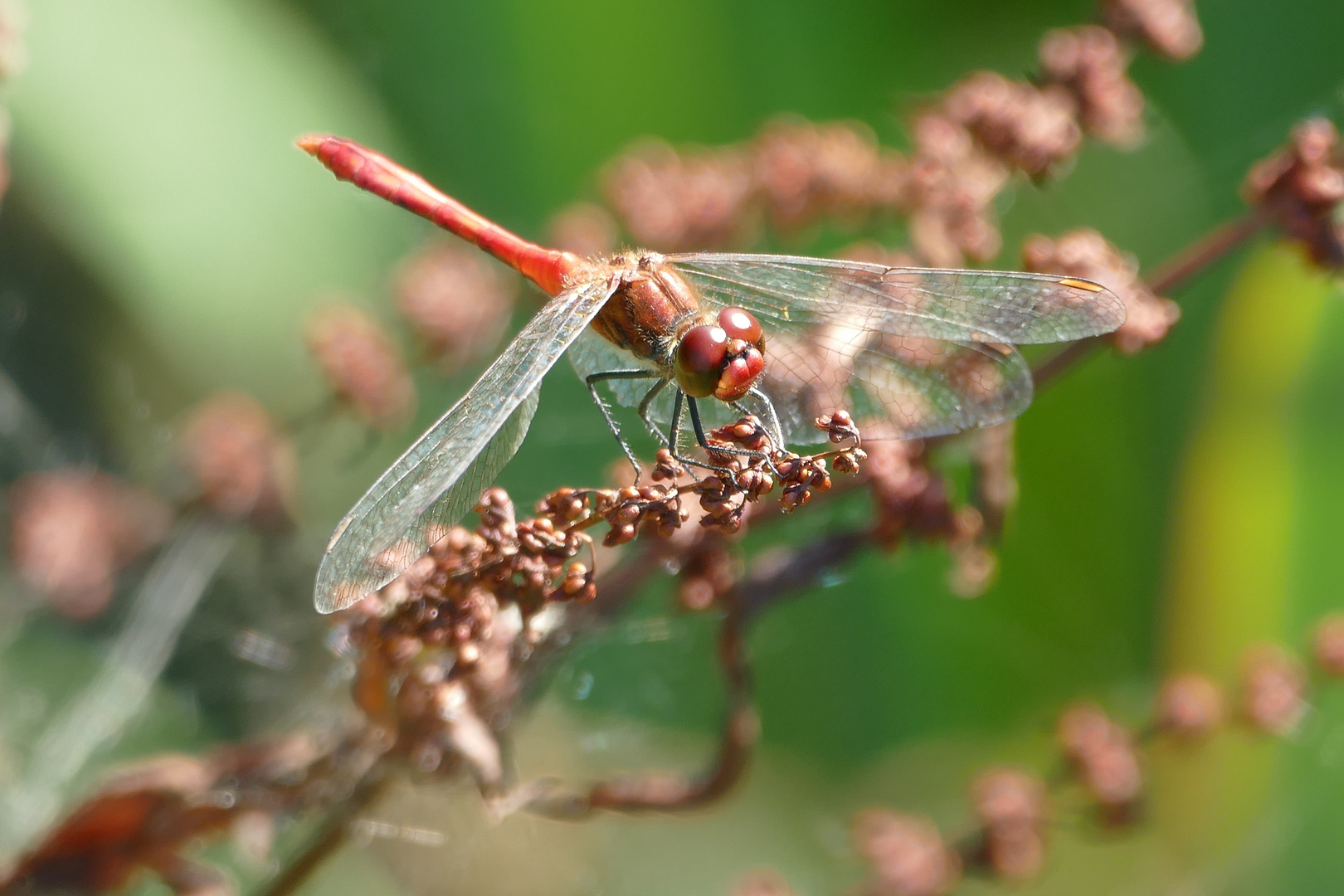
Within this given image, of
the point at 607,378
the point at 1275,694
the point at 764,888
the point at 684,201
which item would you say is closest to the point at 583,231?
the point at 684,201

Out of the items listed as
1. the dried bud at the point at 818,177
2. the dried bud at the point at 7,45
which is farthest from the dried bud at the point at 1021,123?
the dried bud at the point at 7,45

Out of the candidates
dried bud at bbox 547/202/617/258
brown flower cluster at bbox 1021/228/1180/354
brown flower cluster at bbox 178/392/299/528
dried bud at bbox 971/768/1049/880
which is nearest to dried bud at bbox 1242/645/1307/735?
dried bud at bbox 971/768/1049/880

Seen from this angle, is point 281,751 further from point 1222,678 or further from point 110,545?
point 1222,678

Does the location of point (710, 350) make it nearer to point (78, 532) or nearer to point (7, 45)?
point (7, 45)

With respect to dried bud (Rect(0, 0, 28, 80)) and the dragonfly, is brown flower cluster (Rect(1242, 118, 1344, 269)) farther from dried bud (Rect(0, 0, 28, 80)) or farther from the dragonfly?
dried bud (Rect(0, 0, 28, 80))

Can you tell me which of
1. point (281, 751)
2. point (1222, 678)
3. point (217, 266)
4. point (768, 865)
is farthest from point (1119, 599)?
point (217, 266)

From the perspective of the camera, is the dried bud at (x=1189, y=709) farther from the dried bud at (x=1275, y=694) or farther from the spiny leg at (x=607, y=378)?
the spiny leg at (x=607, y=378)
